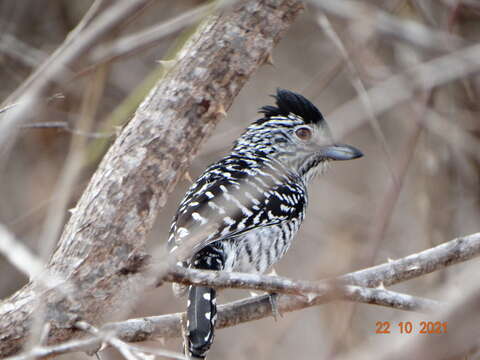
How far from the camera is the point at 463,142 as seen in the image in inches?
227

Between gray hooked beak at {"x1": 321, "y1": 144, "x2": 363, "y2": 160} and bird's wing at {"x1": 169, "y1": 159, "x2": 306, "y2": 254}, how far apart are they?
342 millimetres

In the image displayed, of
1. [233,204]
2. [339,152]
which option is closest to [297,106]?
[339,152]

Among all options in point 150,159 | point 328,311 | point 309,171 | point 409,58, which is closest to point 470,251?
point 150,159

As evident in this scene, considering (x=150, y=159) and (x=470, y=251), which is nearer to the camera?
(x=150, y=159)

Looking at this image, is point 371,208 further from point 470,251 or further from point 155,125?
point 155,125

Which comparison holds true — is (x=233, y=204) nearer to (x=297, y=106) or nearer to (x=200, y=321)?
(x=200, y=321)

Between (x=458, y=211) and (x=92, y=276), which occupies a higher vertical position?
(x=458, y=211)

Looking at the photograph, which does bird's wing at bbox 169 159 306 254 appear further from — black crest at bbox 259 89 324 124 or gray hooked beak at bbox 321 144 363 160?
black crest at bbox 259 89 324 124

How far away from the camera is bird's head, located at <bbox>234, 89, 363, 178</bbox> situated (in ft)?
15.3

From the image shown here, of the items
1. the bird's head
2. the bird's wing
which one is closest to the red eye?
the bird's head

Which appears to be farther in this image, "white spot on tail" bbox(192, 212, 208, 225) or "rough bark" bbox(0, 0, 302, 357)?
"white spot on tail" bbox(192, 212, 208, 225)

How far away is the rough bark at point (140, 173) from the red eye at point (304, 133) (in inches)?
66.4

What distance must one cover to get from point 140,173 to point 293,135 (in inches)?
91.1

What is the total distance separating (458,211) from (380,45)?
80.3 inches
